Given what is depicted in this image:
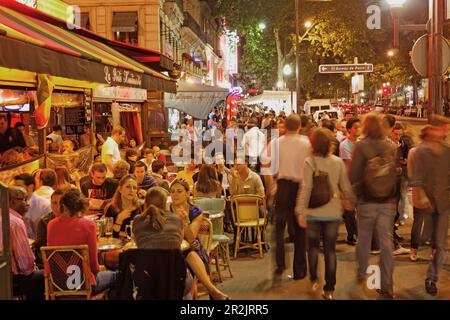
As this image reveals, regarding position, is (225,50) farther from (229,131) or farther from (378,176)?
(378,176)

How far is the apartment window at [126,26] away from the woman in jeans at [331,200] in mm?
22919

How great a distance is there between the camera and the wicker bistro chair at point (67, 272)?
5.40 m

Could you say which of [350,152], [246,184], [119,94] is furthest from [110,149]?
[119,94]

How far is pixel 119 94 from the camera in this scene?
63.7 feet

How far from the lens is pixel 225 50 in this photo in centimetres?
7506

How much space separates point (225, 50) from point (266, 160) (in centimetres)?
6733

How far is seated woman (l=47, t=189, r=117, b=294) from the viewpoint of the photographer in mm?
5590

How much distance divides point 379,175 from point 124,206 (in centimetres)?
296

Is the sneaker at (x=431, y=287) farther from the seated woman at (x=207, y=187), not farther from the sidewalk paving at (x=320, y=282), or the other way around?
the seated woman at (x=207, y=187)

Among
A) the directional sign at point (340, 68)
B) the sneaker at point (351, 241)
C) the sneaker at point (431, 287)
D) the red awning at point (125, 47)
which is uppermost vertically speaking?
the red awning at point (125, 47)

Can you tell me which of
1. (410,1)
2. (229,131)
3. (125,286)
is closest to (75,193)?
(125,286)

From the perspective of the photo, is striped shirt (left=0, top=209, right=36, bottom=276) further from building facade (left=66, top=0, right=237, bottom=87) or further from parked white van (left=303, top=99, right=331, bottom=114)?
parked white van (left=303, top=99, right=331, bottom=114)

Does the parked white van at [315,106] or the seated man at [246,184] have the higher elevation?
the parked white van at [315,106]

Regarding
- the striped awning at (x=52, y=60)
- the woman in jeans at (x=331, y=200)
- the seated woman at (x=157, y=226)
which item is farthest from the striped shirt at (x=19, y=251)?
the woman in jeans at (x=331, y=200)
